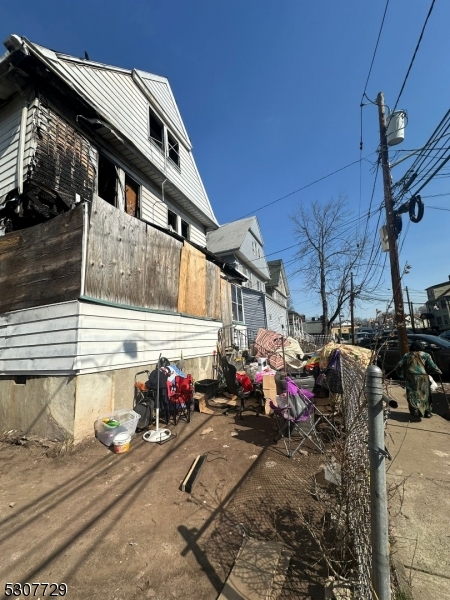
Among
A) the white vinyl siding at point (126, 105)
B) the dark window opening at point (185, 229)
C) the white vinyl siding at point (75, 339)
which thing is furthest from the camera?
the dark window opening at point (185, 229)

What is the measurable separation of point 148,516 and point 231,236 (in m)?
18.7

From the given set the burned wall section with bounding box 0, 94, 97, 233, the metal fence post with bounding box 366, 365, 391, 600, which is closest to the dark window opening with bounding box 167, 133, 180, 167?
the burned wall section with bounding box 0, 94, 97, 233

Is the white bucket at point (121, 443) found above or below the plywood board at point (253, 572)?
above

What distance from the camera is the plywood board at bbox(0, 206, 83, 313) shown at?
16.1ft

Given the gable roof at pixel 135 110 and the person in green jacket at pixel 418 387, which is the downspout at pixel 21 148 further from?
the person in green jacket at pixel 418 387

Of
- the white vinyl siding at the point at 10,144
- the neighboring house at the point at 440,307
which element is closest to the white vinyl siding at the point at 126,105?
the white vinyl siding at the point at 10,144

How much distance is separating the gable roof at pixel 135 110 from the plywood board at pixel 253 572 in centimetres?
899

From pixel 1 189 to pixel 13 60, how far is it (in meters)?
2.72

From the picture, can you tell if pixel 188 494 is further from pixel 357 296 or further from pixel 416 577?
pixel 357 296

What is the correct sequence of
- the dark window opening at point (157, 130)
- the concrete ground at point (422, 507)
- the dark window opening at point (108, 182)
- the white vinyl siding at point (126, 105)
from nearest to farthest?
the concrete ground at point (422, 507) < the white vinyl siding at point (126, 105) < the dark window opening at point (108, 182) < the dark window opening at point (157, 130)

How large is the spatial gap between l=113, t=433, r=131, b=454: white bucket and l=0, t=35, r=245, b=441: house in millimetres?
615

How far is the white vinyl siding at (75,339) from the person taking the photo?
468 centimetres

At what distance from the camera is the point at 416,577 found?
2062 millimetres

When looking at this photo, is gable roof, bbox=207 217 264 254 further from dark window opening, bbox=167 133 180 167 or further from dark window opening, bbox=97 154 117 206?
dark window opening, bbox=97 154 117 206
